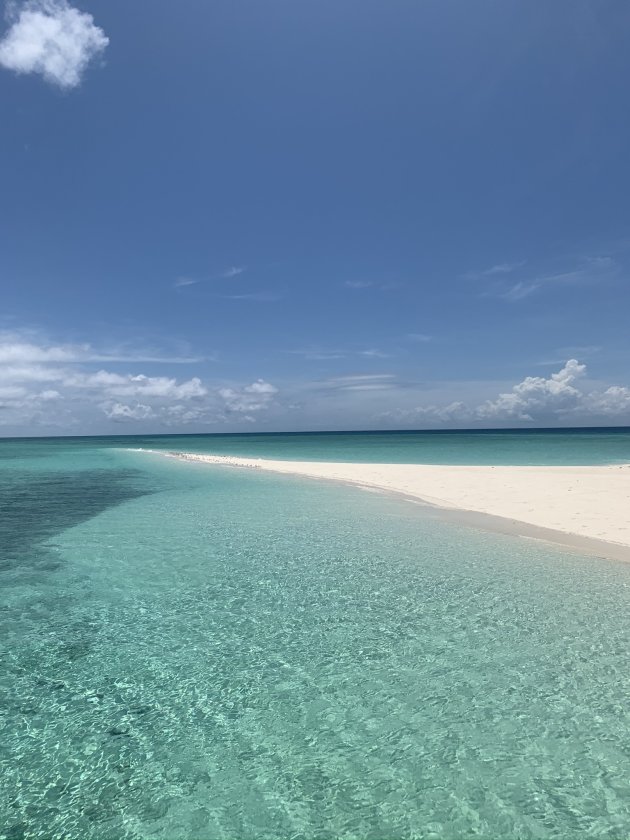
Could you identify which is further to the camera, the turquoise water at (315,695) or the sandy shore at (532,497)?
the sandy shore at (532,497)

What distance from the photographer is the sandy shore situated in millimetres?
18875

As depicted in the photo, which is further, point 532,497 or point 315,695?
point 532,497

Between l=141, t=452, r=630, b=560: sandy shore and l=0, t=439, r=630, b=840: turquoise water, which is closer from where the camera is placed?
l=0, t=439, r=630, b=840: turquoise water

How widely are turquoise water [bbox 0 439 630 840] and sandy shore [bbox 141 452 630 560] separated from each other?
3.54 metres

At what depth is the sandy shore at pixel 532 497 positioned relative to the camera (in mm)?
18875

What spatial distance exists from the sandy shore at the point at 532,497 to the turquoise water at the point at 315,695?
3.54m

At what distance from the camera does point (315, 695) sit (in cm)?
782

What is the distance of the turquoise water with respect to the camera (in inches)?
216

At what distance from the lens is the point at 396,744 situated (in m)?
6.57

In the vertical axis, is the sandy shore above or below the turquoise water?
above

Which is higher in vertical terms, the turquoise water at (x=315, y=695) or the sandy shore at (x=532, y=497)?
the sandy shore at (x=532, y=497)

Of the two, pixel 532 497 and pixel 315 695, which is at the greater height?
pixel 532 497

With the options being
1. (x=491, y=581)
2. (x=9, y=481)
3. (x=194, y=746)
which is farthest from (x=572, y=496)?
(x=9, y=481)

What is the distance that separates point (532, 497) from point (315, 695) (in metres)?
23.1
